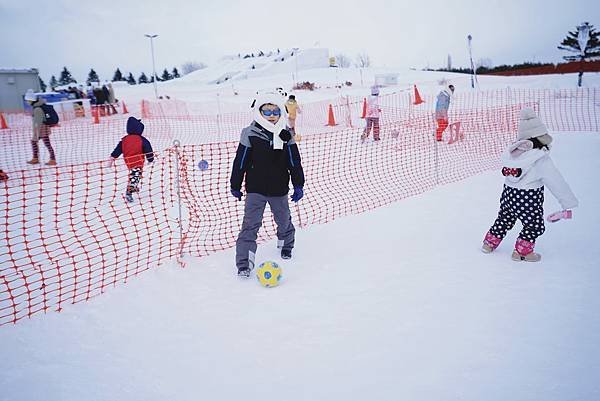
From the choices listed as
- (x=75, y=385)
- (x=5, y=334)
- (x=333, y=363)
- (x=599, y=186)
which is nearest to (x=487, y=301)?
(x=333, y=363)

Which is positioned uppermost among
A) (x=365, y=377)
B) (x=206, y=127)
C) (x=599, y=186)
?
(x=206, y=127)

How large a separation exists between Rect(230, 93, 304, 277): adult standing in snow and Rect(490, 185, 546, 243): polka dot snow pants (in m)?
2.35

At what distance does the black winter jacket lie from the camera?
4.19 meters

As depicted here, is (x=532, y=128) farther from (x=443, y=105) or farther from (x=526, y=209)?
(x=443, y=105)

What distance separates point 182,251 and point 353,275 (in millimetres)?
2221

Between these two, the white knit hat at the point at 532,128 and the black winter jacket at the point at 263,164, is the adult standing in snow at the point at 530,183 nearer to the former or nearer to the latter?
A: the white knit hat at the point at 532,128

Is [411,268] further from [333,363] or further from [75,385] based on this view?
[75,385]

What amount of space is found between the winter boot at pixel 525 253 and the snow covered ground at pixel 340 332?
0.40 feet

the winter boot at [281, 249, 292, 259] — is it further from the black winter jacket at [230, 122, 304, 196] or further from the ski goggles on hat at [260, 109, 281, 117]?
the ski goggles on hat at [260, 109, 281, 117]

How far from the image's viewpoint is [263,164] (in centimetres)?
423

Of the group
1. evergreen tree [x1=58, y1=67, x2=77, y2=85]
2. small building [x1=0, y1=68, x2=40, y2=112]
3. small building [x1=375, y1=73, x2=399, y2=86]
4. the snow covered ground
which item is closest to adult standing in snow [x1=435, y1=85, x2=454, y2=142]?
the snow covered ground

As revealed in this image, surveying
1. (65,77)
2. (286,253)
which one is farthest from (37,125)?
(65,77)

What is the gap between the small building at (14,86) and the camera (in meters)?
25.0

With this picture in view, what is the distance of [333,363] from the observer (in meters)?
2.95
